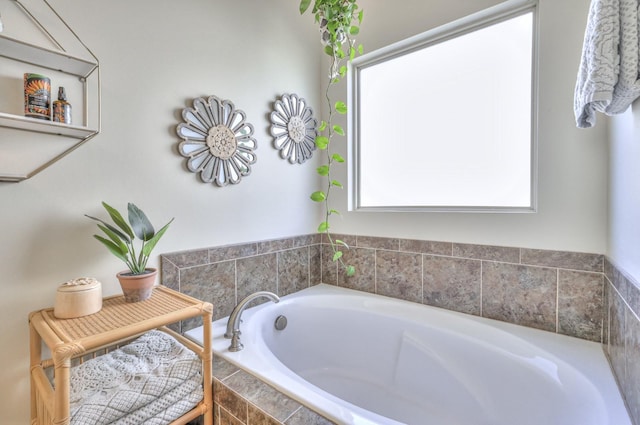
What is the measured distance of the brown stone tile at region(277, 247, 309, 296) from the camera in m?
1.84

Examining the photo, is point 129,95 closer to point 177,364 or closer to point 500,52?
point 177,364

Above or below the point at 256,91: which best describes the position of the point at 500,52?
above

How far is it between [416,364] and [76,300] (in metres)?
1.43

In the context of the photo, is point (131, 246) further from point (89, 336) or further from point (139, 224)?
point (89, 336)

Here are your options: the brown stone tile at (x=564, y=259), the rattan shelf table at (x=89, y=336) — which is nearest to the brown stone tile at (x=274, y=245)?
the rattan shelf table at (x=89, y=336)

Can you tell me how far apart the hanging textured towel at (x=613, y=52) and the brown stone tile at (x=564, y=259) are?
2.59 ft

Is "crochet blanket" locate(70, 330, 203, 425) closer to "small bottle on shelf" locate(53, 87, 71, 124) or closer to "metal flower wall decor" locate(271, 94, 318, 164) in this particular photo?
"small bottle on shelf" locate(53, 87, 71, 124)

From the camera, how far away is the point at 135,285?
106cm

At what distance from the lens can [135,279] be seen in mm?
1055

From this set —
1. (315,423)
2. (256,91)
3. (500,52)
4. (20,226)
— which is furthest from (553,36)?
(20,226)

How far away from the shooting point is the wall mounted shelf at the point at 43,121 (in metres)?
0.93

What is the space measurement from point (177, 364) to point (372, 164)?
5.24 ft

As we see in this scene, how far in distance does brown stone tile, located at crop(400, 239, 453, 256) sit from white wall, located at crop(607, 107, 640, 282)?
2.06 feet

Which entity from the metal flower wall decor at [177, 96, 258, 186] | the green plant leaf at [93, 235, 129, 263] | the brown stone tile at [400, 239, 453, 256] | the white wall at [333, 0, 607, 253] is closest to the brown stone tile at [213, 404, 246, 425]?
the green plant leaf at [93, 235, 129, 263]
